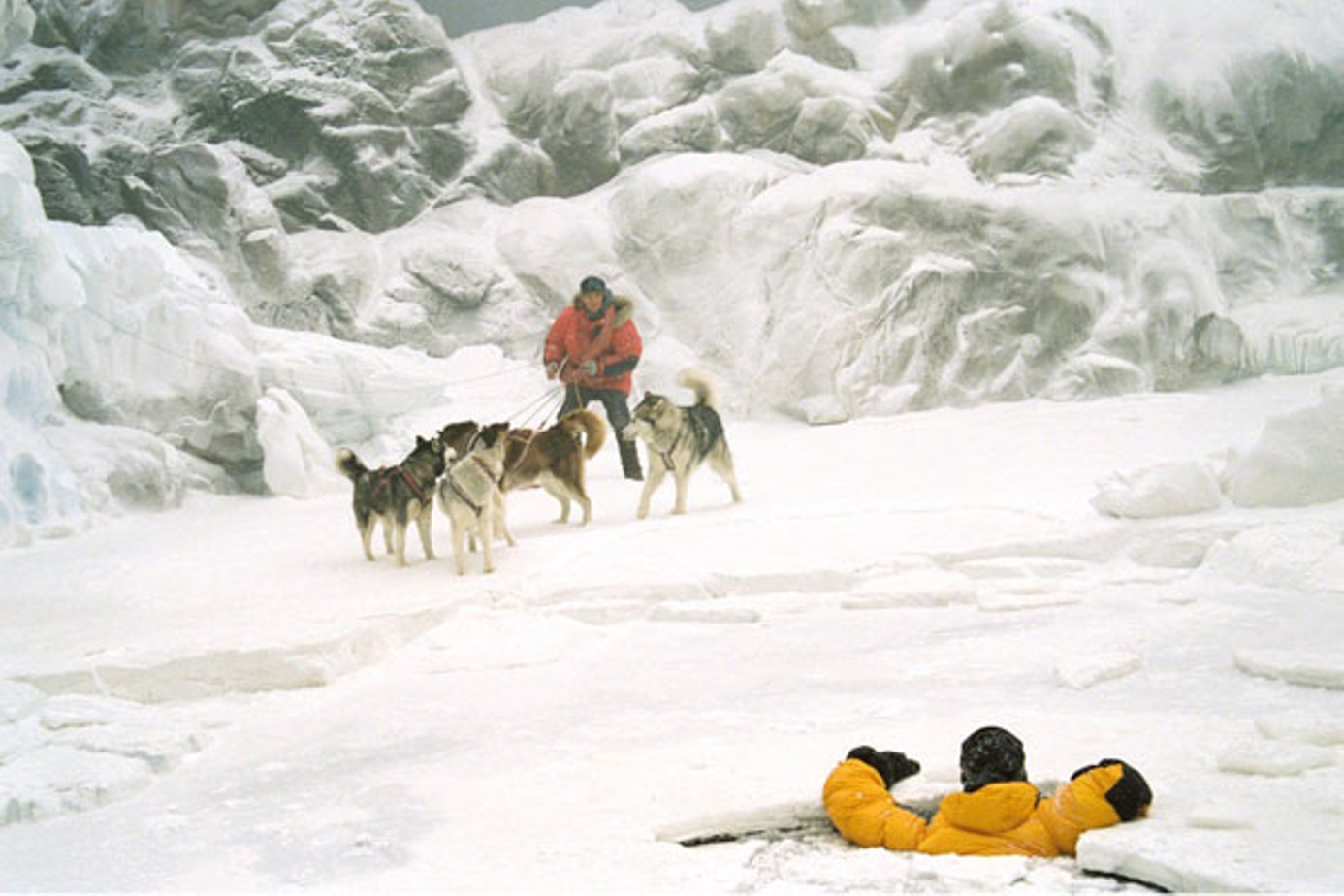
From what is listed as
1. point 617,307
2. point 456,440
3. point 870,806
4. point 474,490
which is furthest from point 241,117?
point 870,806

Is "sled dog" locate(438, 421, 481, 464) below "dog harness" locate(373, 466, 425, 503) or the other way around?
the other way around

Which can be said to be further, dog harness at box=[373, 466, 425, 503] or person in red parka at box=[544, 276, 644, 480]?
person in red parka at box=[544, 276, 644, 480]

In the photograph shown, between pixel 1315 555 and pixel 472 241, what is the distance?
10.2 meters

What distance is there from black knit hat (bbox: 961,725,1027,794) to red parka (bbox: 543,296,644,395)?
214 inches

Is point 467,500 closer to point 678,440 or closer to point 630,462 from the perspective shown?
point 678,440

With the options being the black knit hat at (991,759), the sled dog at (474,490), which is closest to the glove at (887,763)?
the black knit hat at (991,759)

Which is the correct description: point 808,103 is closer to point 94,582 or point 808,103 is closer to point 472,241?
point 472,241

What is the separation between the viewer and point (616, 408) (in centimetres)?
748

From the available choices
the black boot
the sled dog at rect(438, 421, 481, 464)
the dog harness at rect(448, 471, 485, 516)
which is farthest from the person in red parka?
the dog harness at rect(448, 471, 485, 516)

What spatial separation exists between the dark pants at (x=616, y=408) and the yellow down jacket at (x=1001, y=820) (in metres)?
5.30

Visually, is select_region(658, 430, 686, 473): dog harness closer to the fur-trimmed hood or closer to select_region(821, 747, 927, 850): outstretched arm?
the fur-trimmed hood

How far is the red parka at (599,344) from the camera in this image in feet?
24.1

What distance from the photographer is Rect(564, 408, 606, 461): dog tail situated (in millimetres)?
5957

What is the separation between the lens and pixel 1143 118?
12.7 metres
